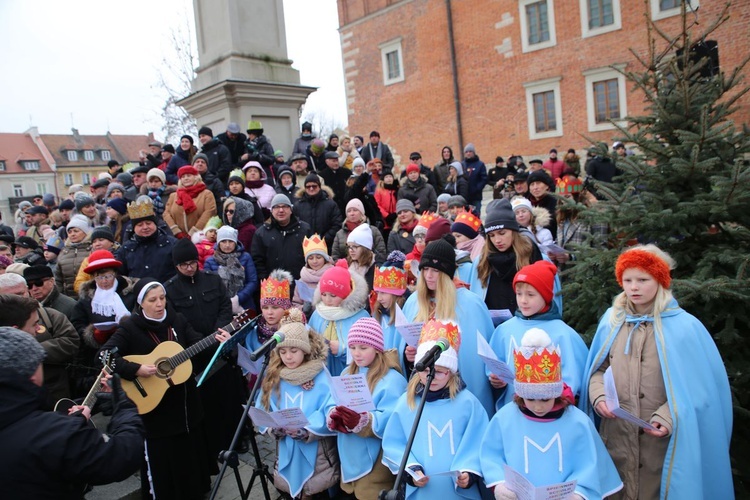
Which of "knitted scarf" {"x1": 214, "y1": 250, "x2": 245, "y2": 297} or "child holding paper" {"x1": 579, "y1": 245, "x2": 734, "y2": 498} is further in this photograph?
"knitted scarf" {"x1": 214, "y1": 250, "x2": 245, "y2": 297}

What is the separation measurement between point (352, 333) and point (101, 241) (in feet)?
11.8

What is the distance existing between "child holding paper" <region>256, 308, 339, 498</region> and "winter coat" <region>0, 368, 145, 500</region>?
1295 mm

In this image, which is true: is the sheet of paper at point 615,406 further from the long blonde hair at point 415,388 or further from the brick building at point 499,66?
the brick building at point 499,66

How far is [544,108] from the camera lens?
22984 millimetres

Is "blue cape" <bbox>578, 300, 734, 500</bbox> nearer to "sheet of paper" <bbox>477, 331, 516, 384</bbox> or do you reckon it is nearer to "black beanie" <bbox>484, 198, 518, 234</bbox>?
"sheet of paper" <bbox>477, 331, 516, 384</bbox>

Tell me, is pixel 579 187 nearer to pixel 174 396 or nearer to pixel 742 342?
pixel 742 342

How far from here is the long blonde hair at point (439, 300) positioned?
12.1ft

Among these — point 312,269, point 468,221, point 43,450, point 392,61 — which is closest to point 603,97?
Answer: point 392,61

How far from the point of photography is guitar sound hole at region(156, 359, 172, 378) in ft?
12.6

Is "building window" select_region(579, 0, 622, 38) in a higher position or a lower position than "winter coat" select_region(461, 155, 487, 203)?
higher

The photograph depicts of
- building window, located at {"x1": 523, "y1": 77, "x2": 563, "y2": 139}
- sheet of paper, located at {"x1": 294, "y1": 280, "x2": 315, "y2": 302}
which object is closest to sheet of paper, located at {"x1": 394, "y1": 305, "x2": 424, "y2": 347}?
sheet of paper, located at {"x1": 294, "y1": 280, "x2": 315, "y2": 302}

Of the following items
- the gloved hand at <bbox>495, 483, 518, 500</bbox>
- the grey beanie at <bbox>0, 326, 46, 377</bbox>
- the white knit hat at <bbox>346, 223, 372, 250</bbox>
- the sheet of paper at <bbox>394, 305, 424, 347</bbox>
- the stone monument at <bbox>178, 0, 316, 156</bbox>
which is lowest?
the gloved hand at <bbox>495, 483, 518, 500</bbox>

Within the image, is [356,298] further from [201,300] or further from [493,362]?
[493,362]

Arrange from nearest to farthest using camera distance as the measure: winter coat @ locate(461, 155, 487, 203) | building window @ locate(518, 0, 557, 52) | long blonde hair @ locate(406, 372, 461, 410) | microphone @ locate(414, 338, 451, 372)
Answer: microphone @ locate(414, 338, 451, 372) < long blonde hair @ locate(406, 372, 461, 410) < winter coat @ locate(461, 155, 487, 203) < building window @ locate(518, 0, 557, 52)
